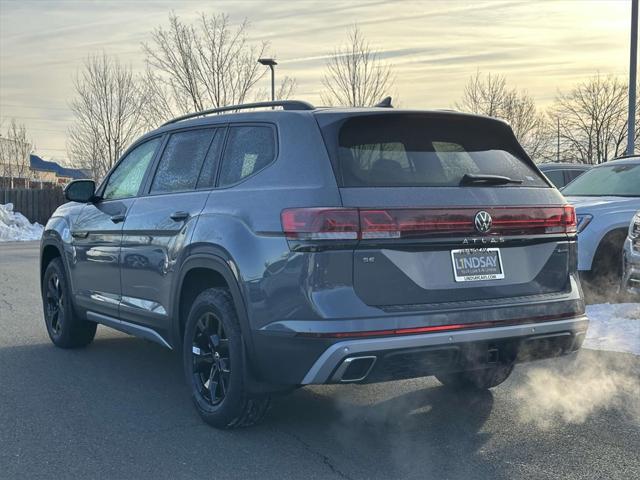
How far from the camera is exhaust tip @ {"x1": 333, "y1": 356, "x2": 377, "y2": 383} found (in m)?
3.76

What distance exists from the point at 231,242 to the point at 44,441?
5.28 ft

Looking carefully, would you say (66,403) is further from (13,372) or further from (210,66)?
(210,66)

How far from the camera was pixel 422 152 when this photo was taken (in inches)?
170

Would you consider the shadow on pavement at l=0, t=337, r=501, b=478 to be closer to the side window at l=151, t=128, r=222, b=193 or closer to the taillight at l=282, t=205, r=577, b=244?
the taillight at l=282, t=205, r=577, b=244

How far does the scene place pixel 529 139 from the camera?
133ft

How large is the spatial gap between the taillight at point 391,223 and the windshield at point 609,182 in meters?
5.64

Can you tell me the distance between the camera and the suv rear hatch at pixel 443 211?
12.7 feet

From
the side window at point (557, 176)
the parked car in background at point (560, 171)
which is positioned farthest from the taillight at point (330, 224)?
the side window at point (557, 176)

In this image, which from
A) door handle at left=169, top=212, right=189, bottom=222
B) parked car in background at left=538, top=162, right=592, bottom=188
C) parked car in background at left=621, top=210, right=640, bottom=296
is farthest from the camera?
parked car in background at left=538, top=162, right=592, bottom=188

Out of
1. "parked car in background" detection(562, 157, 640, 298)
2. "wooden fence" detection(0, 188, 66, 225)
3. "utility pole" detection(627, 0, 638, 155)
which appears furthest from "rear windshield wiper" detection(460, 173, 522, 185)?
"wooden fence" detection(0, 188, 66, 225)

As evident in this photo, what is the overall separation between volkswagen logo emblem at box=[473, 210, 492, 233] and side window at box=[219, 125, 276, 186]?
3.95 ft

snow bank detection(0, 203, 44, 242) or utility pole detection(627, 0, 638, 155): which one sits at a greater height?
utility pole detection(627, 0, 638, 155)

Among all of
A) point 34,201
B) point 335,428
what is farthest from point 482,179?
point 34,201

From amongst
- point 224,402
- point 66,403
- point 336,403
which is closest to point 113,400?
point 66,403
